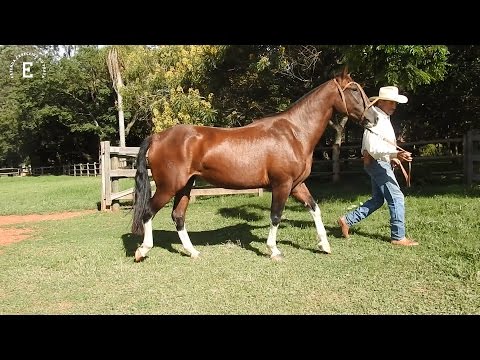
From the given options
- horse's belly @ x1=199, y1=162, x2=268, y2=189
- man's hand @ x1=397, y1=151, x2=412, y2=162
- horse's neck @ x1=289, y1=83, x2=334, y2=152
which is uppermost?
horse's neck @ x1=289, y1=83, x2=334, y2=152

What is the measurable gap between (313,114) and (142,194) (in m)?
2.50

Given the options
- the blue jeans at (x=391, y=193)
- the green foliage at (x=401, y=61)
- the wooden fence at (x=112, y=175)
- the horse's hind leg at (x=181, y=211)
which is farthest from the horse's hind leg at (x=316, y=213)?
the wooden fence at (x=112, y=175)

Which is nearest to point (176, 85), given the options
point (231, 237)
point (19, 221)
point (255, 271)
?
point (19, 221)

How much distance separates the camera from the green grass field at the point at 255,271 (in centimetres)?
384

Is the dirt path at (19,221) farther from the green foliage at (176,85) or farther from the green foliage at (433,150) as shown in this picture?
the green foliage at (433,150)

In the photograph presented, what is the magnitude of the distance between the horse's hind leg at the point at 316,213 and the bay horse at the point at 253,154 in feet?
0.04

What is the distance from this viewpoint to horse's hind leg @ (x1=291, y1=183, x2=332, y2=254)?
5441 millimetres

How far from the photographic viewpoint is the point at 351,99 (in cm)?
546

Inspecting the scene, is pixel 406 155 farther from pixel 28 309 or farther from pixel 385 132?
pixel 28 309

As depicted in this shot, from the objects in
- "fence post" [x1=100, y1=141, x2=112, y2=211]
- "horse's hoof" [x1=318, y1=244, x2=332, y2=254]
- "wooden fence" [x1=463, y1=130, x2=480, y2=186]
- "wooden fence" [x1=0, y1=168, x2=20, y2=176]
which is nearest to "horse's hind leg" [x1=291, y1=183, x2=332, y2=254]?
"horse's hoof" [x1=318, y1=244, x2=332, y2=254]

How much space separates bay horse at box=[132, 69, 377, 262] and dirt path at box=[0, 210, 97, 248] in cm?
355

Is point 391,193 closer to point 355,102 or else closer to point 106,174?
point 355,102

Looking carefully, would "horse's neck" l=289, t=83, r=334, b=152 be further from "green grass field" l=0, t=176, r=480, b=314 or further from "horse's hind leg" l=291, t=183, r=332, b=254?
"green grass field" l=0, t=176, r=480, b=314

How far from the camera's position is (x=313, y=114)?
5.58 m
